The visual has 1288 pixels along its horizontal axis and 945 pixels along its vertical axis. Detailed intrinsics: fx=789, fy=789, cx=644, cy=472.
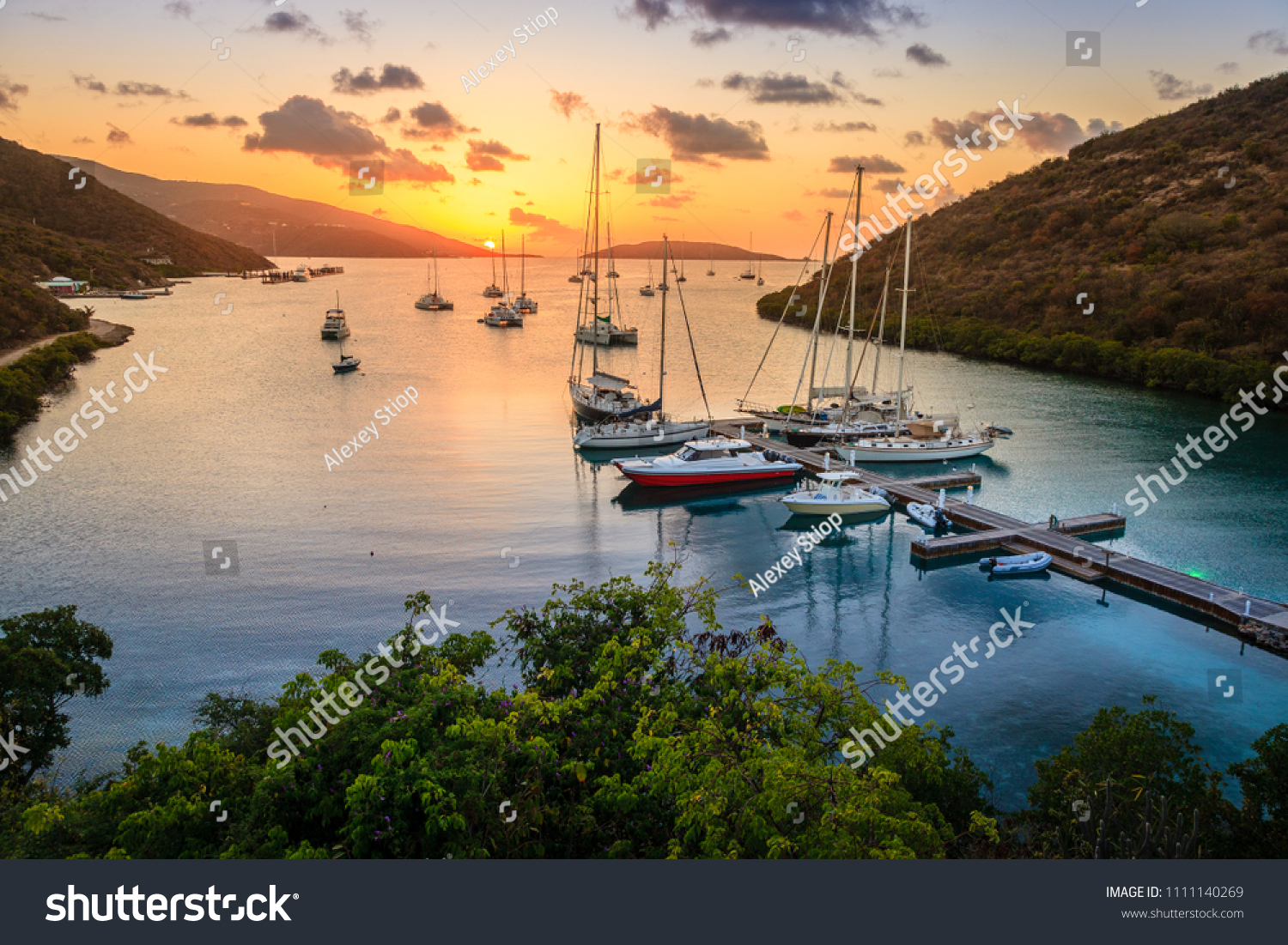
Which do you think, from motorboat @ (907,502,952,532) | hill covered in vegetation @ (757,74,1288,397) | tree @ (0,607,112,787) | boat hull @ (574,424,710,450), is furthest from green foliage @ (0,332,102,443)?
hill covered in vegetation @ (757,74,1288,397)

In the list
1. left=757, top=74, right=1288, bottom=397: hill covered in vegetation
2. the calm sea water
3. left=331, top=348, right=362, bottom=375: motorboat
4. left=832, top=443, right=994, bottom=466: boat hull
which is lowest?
the calm sea water

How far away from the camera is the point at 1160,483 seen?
44594 mm

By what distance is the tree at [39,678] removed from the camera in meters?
16.0

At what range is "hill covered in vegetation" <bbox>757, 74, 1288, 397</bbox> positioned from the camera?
2830 inches

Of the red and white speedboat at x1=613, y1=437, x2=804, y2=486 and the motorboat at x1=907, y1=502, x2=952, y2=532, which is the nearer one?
the motorboat at x1=907, y1=502, x2=952, y2=532

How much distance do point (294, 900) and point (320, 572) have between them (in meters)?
27.6

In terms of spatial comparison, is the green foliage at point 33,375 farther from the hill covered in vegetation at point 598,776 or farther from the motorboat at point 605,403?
the hill covered in vegetation at point 598,776

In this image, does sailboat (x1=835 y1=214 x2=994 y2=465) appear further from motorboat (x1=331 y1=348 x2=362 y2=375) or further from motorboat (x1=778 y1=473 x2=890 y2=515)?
motorboat (x1=331 y1=348 x2=362 y2=375)

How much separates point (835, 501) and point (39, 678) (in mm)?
31878

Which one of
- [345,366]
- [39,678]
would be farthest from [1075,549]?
[345,366]

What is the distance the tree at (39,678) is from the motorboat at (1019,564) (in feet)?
99.7

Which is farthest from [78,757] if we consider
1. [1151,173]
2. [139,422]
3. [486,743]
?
[1151,173]

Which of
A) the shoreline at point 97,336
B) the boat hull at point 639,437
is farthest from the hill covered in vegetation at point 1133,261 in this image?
the shoreline at point 97,336

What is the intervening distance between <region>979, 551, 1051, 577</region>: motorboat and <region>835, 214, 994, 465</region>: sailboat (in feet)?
50.5
